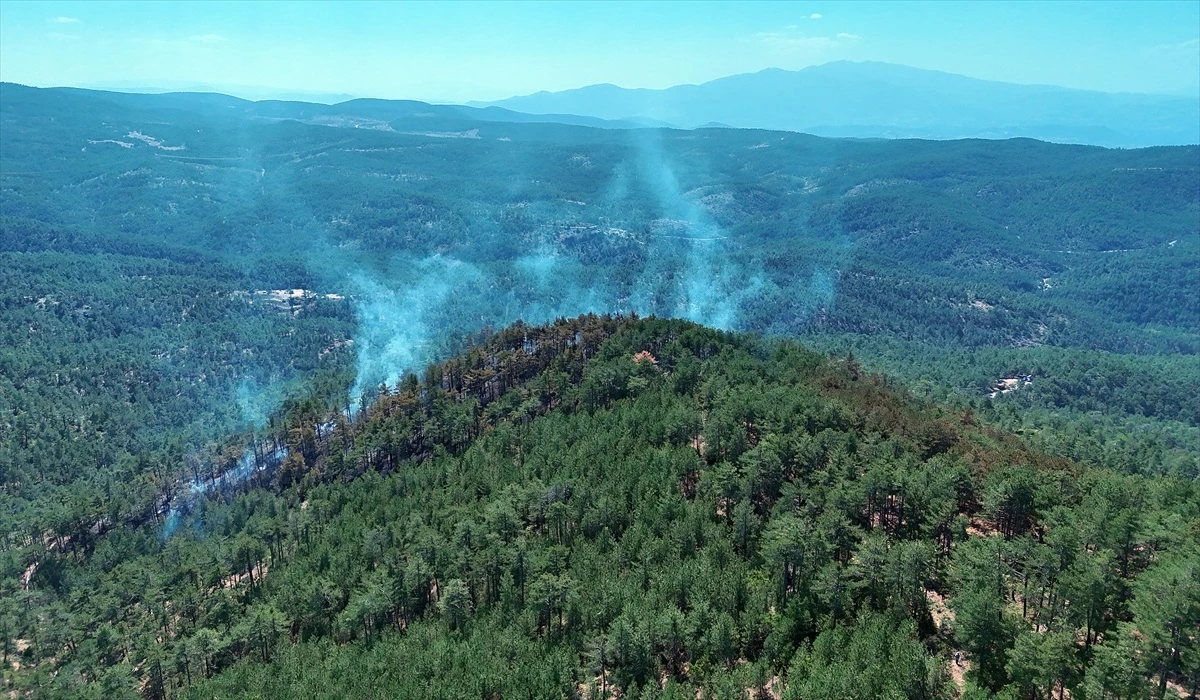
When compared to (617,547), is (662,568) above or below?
above

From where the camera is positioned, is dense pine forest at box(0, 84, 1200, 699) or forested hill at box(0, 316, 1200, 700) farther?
dense pine forest at box(0, 84, 1200, 699)

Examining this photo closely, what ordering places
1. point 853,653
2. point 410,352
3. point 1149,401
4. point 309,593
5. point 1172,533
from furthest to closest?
point 410,352, point 1149,401, point 309,593, point 1172,533, point 853,653

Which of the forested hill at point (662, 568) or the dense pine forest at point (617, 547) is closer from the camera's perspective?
the forested hill at point (662, 568)

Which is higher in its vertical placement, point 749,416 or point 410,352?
point 749,416

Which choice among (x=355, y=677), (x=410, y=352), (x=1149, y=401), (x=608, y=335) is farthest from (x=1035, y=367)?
(x=355, y=677)

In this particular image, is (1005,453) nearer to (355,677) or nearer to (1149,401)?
(355,677)

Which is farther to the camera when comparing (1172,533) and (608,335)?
(608,335)

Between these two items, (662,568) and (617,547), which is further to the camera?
(617,547)

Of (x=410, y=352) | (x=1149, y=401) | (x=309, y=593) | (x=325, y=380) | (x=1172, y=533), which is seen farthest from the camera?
(x=410, y=352)
